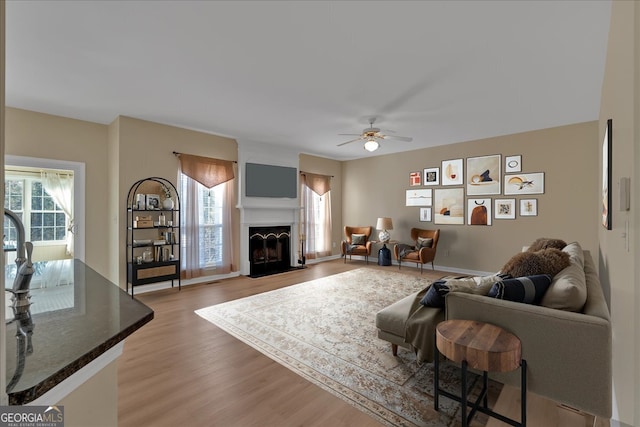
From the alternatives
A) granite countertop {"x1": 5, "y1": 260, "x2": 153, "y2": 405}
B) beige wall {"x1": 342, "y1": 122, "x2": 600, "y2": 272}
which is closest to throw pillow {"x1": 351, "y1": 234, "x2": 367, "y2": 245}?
beige wall {"x1": 342, "y1": 122, "x2": 600, "y2": 272}

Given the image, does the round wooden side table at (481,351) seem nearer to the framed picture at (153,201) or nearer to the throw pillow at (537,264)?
the throw pillow at (537,264)

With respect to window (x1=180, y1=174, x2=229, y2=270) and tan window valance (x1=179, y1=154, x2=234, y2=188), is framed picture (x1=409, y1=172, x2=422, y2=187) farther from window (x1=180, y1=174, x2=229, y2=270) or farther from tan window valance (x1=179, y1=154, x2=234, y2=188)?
window (x1=180, y1=174, x2=229, y2=270)

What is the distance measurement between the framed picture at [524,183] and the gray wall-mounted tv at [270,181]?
4362 millimetres

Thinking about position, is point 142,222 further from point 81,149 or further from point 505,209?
point 505,209

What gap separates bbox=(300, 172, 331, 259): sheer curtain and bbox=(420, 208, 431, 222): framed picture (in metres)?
2.41

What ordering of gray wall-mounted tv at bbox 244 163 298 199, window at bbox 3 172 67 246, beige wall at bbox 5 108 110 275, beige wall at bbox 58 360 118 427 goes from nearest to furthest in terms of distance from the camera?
beige wall at bbox 58 360 118 427 < beige wall at bbox 5 108 110 275 < window at bbox 3 172 67 246 < gray wall-mounted tv at bbox 244 163 298 199

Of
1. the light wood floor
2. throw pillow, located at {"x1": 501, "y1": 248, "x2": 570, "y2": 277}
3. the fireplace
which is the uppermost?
throw pillow, located at {"x1": 501, "y1": 248, "x2": 570, "y2": 277}

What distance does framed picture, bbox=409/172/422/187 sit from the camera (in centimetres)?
667

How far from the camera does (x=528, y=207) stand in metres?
5.25

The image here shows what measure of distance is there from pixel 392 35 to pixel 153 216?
449cm

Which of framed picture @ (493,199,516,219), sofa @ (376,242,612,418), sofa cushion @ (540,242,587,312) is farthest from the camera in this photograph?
framed picture @ (493,199,516,219)

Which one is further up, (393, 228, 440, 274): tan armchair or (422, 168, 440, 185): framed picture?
(422, 168, 440, 185): framed picture

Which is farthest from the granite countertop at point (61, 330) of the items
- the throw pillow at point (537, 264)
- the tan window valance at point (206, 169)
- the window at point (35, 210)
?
the window at point (35, 210)

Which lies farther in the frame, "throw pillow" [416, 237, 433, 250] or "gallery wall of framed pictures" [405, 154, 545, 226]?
"throw pillow" [416, 237, 433, 250]
